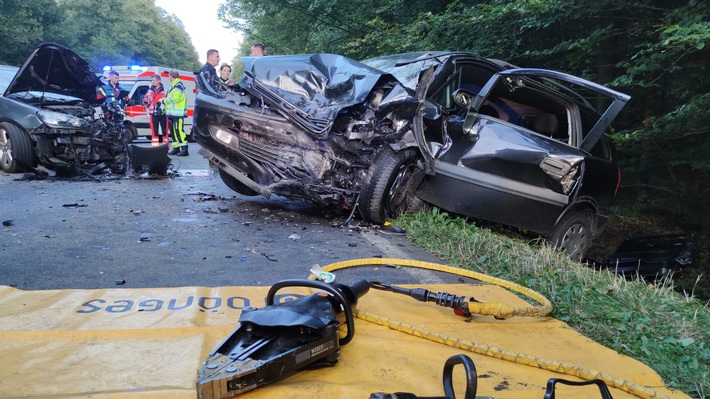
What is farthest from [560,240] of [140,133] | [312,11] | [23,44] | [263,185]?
[23,44]

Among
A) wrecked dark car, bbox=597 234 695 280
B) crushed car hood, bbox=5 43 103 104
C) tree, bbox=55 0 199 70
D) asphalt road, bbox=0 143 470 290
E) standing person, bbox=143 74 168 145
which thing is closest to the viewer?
asphalt road, bbox=0 143 470 290

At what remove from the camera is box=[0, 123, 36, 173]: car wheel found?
7512 millimetres

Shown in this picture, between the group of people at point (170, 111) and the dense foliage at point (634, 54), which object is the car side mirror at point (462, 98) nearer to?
the dense foliage at point (634, 54)

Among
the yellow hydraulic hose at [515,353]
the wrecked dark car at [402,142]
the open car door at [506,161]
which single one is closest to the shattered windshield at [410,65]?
the wrecked dark car at [402,142]

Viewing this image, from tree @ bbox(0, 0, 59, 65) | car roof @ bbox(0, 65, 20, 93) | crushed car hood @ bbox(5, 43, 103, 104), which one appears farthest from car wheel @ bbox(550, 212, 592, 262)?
tree @ bbox(0, 0, 59, 65)

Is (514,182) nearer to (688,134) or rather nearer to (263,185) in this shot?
(263,185)

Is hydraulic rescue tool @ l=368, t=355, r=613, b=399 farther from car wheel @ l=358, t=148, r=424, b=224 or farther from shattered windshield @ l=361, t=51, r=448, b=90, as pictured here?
shattered windshield @ l=361, t=51, r=448, b=90

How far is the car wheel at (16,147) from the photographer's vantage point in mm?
7512

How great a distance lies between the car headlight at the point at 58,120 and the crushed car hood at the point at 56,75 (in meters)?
1.06

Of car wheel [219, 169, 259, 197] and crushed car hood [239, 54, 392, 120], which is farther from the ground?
crushed car hood [239, 54, 392, 120]

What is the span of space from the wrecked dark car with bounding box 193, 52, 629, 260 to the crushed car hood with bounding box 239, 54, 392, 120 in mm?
14

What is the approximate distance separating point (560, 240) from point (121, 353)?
14.9 feet

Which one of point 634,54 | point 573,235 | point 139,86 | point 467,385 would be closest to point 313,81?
point 573,235

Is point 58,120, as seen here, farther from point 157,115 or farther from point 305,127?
point 157,115
